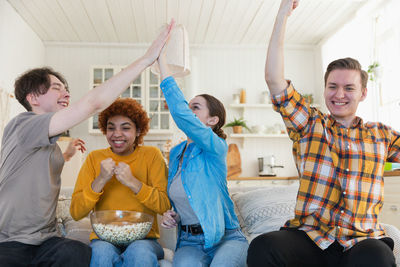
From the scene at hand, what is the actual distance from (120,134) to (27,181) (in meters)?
0.59

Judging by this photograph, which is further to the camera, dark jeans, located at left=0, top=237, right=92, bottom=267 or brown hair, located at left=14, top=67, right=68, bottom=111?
brown hair, located at left=14, top=67, right=68, bottom=111

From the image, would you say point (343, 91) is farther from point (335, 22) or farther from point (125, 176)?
point (335, 22)

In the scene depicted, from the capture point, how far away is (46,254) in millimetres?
1546

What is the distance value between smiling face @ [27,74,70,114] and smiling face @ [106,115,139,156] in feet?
1.14

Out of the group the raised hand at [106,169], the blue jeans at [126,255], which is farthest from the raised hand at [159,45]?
the blue jeans at [126,255]

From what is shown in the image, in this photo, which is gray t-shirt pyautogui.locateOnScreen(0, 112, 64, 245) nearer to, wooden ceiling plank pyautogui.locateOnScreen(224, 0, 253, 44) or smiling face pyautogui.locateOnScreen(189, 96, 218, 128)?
smiling face pyautogui.locateOnScreen(189, 96, 218, 128)

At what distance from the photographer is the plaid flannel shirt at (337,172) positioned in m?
1.46

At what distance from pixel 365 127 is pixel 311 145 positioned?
0.24 meters

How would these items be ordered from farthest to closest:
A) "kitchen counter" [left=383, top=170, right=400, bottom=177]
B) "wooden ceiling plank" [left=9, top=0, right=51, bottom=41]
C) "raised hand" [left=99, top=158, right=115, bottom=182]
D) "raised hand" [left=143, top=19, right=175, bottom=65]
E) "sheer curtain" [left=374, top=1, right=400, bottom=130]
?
"wooden ceiling plank" [left=9, top=0, right=51, bottom=41]
"sheer curtain" [left=374, top=1, right=400, bottom=130]
"kitchen counter" [left=383, top=170, right=400, bottom=177]
"raised hand" [left=99, top=158, right=115, bottom=182]
"raised hand" [left=143, top=19, right=175, bottom=65]

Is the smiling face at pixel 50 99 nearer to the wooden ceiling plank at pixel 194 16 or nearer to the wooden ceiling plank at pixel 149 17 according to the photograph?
the wooden ceiling plank at pixel 149 17

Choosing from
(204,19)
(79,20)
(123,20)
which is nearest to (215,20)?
(204,19)

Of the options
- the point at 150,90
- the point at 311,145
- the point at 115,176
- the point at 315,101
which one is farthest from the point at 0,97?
the point at 315,101

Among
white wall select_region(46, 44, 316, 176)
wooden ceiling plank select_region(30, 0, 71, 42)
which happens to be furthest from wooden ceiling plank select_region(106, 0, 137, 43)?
wooden ceiling plank select_region(30, 0, 71, 42)

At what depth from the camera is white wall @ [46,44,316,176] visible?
19.1ft
